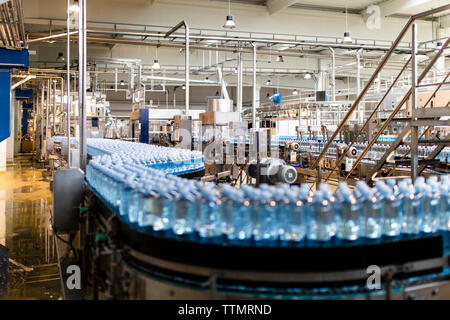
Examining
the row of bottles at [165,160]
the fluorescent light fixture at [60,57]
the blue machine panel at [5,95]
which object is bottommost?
the row of bottles at [165,160]

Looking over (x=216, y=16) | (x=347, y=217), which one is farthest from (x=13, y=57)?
(x=347, y=217)

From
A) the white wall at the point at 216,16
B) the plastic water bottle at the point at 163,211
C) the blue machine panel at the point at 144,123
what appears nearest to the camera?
the plastic water bottle at the point at 163,211

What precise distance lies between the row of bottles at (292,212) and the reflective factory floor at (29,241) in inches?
74.8

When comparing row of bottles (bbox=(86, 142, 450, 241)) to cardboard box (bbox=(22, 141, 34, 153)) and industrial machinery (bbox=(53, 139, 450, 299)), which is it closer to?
industrial machinery (bbox=(53, 139, 450, 299))

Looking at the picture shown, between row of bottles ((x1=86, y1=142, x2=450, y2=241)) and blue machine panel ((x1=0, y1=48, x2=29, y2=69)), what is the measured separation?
6796mm

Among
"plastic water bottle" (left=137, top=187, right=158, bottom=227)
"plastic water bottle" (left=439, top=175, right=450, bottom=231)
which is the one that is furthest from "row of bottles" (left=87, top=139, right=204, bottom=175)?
"plastic water bottle" (left=439, top=175, right=450, bottom=231)

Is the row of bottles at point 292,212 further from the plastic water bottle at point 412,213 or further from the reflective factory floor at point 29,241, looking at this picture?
the reflective factory floor at point 29,241

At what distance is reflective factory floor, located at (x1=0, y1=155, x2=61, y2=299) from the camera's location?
3.56 m

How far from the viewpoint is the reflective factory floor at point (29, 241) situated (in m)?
3.56

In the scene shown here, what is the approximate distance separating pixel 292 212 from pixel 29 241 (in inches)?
159

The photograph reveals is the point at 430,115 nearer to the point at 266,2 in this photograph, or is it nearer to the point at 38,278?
the point at 38,278

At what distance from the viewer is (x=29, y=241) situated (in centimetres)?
495

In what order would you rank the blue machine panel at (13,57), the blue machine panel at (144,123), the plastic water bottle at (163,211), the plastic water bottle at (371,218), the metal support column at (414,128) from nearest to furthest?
the plastic water bottle at (371,218), the plastic water bottle at (163,211), the metal support column at (414,128), the blue machine panel at (13,57), the blue machine panel at (144,123)

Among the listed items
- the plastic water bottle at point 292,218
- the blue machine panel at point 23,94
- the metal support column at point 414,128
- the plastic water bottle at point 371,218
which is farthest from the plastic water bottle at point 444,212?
the blue machine panel at point 23,94
